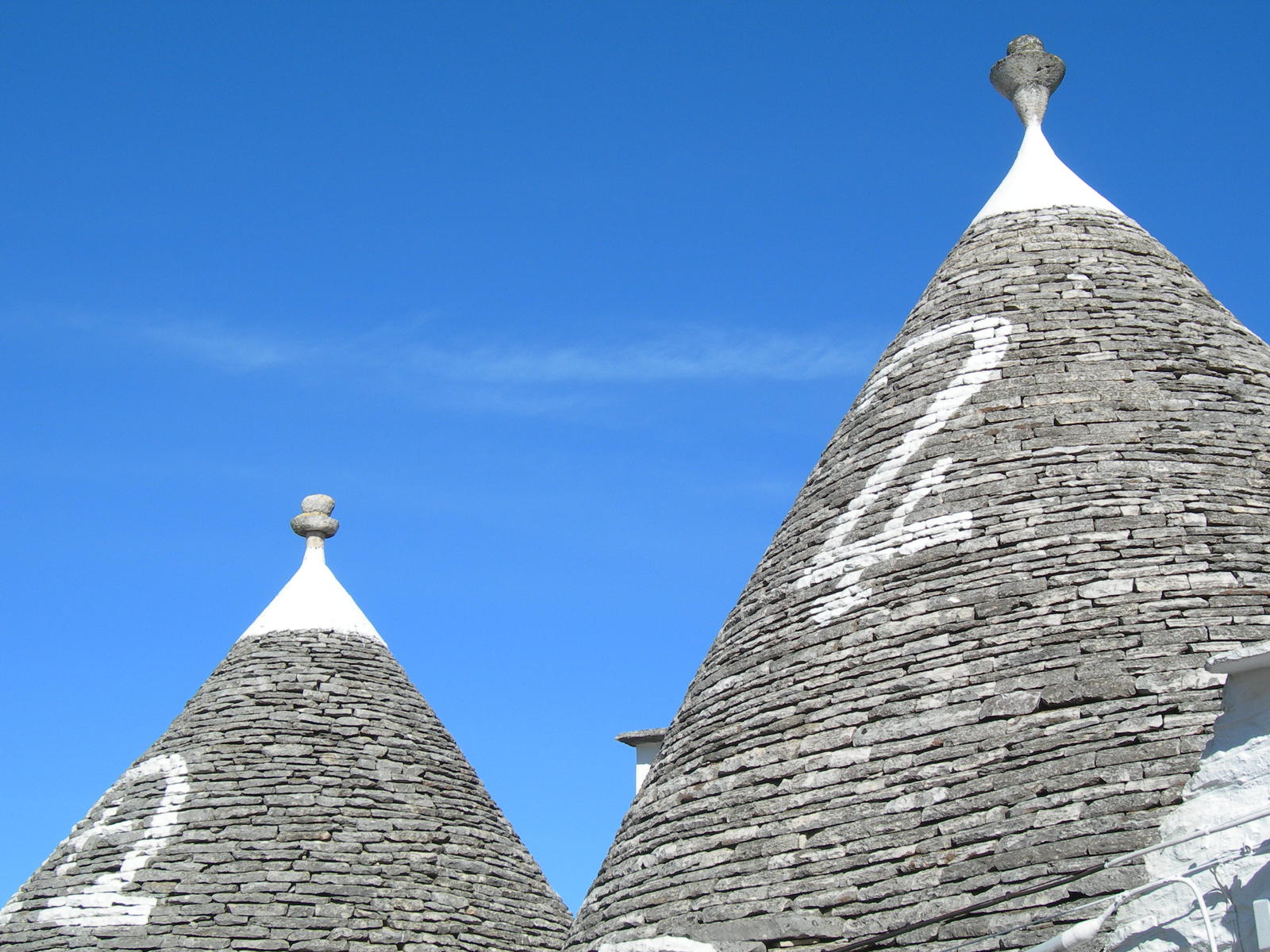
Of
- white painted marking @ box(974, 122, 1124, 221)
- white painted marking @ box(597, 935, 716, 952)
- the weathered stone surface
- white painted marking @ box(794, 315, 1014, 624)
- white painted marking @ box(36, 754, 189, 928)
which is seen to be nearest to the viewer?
white painted marking @ box(597, 935, 716, 952)

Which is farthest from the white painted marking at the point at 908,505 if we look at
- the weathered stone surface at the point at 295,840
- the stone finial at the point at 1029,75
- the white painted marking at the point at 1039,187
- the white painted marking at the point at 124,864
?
the white painted marking at the point at 124,864

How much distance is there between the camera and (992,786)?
6957mm

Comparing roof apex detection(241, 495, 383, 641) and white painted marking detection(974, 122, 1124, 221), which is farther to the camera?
roof apex detection(241, 495, 383, 641)

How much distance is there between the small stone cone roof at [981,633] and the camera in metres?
6.84

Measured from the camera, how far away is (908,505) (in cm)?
841

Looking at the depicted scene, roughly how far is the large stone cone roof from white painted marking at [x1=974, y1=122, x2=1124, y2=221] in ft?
1.58

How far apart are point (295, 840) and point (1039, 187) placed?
6530 millimetres

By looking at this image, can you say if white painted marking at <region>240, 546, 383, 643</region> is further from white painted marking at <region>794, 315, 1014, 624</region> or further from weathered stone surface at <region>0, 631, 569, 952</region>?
white painted marking at <region>794, 315, 1014, 624</region>

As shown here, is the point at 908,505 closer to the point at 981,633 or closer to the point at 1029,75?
the point at 981,633

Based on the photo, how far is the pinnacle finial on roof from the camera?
14.0m

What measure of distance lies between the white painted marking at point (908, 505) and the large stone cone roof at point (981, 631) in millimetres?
18

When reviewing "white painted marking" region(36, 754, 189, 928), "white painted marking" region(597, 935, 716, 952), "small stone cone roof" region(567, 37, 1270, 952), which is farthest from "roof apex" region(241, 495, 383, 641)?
"white painted marking" region(597, 935, 716, 952)

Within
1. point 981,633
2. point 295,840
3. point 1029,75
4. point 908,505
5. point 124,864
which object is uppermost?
point 1029,75

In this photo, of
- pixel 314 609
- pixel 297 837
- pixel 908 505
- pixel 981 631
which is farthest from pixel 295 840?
pixel 981 631
